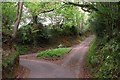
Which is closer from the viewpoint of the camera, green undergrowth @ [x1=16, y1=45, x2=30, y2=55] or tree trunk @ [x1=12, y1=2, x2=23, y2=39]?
tree trunk @ [x1=12, y1=2, x2=23, y2=39]

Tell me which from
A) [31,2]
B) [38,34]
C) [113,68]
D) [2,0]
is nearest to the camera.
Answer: [113,68]

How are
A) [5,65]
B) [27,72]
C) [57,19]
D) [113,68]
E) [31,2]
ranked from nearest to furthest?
[113,68] < [5,65] < [27,72] < [31,2] < [57,19]

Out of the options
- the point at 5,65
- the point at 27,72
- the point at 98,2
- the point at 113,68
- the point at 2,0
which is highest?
the point at 98,2

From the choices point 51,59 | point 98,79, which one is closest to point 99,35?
point 51,59

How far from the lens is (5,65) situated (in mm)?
13562

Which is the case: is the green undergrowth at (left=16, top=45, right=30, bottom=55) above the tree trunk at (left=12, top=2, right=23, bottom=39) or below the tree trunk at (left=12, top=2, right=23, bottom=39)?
below

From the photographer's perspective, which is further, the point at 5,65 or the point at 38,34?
the point at 38,34

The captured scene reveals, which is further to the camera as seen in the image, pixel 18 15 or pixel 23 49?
pixel 23 49

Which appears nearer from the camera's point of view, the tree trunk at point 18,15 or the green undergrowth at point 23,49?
the tree trunk at point 18,15

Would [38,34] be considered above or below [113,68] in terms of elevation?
below

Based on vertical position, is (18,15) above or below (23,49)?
above

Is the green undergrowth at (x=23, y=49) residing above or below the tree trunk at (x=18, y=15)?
below

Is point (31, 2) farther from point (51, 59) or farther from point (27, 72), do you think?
point (27, 72)

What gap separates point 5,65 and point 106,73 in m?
5.71
